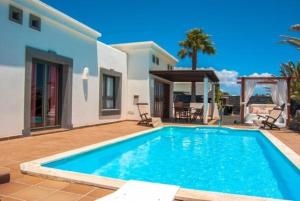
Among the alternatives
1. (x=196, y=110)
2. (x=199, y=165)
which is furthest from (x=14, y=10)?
(x=196, y=110)

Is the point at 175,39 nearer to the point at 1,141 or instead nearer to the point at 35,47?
the point at 35,47

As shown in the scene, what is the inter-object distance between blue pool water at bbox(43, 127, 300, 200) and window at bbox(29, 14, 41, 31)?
4399mm

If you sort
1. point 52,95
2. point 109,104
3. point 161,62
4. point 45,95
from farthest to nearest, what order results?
point 161,62
point 109,104
point 52,95
point 45,95

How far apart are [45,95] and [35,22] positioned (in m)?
2.38

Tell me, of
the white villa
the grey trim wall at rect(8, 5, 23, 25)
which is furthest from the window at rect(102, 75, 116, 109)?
the grey trim wall at rect(8, 5, 23, 25)

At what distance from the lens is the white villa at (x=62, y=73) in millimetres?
7652

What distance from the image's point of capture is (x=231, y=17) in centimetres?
1944

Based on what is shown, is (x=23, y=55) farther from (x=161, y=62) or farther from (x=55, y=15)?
(x=161, y=62)

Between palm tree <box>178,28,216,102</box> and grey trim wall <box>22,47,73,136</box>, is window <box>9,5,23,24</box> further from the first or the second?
palm tree <box>178,28,216,102</box>

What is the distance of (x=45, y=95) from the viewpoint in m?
9.40

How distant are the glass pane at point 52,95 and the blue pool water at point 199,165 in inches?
126

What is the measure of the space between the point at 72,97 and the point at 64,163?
543 cm

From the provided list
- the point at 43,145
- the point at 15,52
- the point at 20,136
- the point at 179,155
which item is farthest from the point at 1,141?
the point at 179,155

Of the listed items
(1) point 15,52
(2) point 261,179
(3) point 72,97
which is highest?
(1) point 15,52
